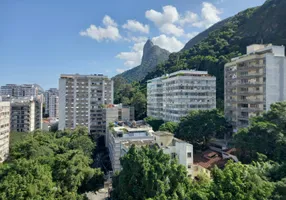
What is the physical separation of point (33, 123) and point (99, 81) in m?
19.1

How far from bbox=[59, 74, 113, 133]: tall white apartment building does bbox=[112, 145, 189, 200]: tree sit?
38.8 metres

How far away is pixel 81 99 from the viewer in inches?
2207

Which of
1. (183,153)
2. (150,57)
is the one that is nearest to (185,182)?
(183,153)

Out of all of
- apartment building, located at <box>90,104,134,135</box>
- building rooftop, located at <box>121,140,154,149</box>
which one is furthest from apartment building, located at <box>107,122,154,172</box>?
apartment building, located at <box>90,104,134,135</box>

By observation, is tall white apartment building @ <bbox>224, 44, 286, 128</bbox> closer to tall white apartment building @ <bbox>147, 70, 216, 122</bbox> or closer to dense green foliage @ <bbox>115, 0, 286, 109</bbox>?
tall white apartment building @ <bbox>147, 70, 216, 122</bbox>

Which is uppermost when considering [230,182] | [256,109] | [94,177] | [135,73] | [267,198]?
[135,73]

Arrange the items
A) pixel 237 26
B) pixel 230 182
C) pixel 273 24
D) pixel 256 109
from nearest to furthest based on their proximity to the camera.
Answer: pixel 230 182, pixel 256 109, pixel 273 24, pixel 237 26

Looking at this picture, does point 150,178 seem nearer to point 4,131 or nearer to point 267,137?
point 267,137

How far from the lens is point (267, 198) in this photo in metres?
12.9

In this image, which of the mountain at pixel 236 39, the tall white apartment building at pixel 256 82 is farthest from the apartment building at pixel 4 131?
the mountain at pixel 236 39

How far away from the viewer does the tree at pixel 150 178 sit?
1627cm

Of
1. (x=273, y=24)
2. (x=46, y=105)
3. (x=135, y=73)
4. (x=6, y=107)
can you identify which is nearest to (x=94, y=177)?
(x=6, y=107)

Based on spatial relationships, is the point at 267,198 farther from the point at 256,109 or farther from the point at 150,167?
the point at 256,109

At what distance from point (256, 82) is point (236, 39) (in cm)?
4115
